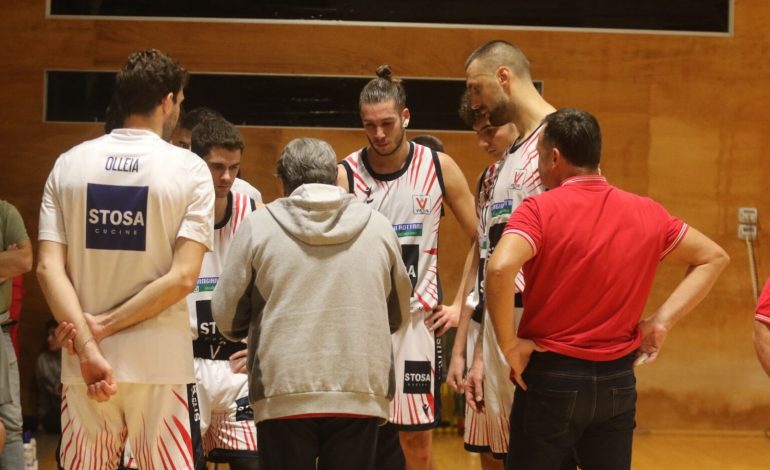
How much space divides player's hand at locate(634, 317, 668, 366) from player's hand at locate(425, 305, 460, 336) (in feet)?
4.04

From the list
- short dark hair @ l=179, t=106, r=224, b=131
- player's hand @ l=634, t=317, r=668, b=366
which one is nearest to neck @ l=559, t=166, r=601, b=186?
player's hand @ l=634, t=317, r=668, b=366

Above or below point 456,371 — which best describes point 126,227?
above

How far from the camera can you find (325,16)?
25.8 ft

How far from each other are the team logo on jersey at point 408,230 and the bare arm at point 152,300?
1.38m

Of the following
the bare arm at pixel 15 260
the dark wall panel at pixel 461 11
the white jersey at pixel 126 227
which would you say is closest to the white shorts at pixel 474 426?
the white jersey at pixel 126 227

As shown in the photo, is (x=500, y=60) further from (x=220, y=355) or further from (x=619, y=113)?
(x=619, y=113)

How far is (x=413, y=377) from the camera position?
4.11 metres

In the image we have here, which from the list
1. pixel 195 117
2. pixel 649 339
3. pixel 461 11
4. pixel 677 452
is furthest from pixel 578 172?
pixel 461 11

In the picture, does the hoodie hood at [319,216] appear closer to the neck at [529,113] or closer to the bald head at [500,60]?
the neck at [529,113]

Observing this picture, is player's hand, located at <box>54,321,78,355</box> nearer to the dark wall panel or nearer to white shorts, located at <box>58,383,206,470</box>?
white shorts, located at <box>58,383,206,470</box>

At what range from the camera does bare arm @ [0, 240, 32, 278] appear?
457 cm

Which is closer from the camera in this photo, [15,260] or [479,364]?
[479,364]

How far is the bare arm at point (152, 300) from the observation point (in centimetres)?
285

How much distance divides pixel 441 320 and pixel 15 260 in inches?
84.3
